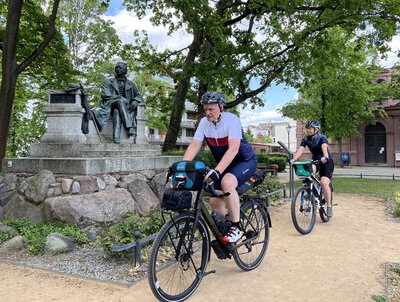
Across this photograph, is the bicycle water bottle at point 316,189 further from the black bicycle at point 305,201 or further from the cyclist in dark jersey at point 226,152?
the cyclist in dark jersey at point 226,152

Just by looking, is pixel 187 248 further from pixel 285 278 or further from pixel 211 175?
pixel 285 278

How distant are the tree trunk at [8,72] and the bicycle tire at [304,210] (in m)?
6.95

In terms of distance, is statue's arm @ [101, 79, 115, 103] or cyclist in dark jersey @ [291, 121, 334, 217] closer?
cyclist in dark jersey @ [291, 121, 334, 217]

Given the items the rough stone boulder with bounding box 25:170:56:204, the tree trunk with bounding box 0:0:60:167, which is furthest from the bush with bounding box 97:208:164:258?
the tree trunk with bounding box 0:0:60:167

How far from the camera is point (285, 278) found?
3840 mm

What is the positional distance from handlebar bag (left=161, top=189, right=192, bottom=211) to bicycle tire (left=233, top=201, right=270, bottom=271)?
105 cm

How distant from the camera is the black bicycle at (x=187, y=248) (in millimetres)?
3121

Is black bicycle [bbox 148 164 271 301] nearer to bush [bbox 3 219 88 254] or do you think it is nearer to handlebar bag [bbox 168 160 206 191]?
handlebar bag [bbox 168 160 206 191]

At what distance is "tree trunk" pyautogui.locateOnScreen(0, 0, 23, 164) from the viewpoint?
866 centimetres

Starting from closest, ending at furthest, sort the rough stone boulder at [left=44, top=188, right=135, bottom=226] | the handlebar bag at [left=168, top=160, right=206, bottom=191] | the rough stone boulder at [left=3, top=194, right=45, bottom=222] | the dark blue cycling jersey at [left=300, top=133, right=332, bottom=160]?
the handlebar bag at [left=168, top=160, right=206, bottom=191]
the rough stone boulder at [left=44, top=188, right=135, bottom=226]
the rough stone boulder at [left=3, top=194, right=45, bottom=222]
the dark blue cycling jersey at [left=300, top=133, right=332, bottom=160]

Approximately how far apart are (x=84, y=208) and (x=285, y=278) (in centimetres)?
321

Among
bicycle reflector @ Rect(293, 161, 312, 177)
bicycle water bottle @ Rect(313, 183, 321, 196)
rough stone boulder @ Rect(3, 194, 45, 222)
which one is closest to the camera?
rough stone boulder @ Rect(3, 194, 45, 222)

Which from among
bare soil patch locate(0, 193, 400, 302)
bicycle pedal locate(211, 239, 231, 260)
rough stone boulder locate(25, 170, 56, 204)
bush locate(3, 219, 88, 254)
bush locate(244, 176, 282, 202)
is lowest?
bare soil patch locate(0, 193, 400, 302)

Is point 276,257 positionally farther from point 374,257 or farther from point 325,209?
point 325,209
